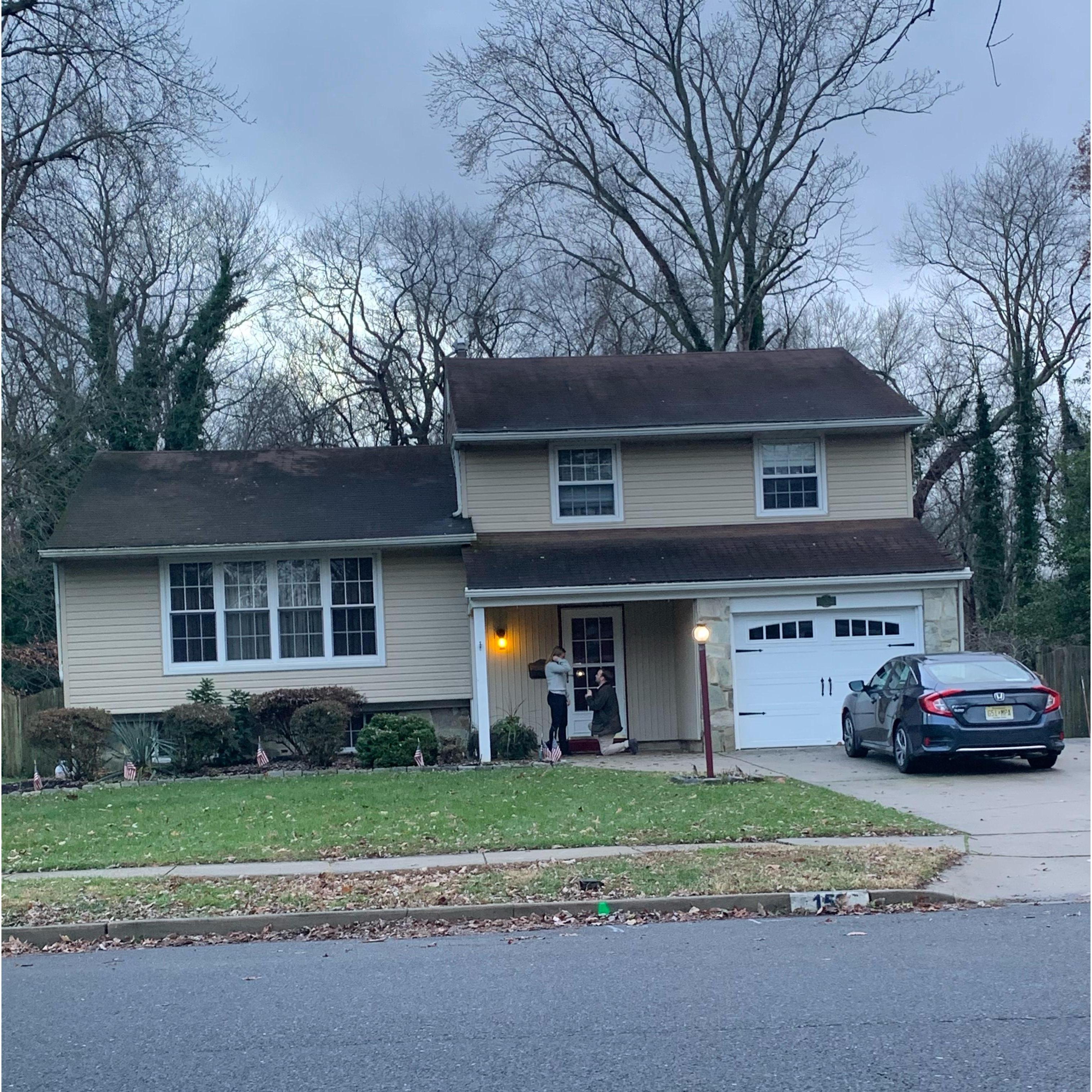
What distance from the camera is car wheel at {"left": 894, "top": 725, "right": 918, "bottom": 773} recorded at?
15.1 meters

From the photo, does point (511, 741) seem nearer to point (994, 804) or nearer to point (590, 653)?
point (590, 653)

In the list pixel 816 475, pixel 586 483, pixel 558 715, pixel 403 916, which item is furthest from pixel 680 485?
pixel 403 916

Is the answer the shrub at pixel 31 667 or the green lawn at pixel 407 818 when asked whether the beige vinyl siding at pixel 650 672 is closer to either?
the green lawn at pixel 407 818

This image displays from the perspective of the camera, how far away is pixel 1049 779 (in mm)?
14375

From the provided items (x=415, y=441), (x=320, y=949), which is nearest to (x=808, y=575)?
(x=320, y=949)

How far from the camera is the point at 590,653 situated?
21297mm

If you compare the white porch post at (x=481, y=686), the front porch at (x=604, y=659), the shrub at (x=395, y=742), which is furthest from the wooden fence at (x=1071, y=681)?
the shrub at (x=395, y=742)

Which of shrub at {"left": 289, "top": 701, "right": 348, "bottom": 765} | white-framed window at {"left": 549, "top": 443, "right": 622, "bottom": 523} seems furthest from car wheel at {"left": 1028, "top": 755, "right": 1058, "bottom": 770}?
shrub at {"left": 289, "top": 701, "right": 348, "bottom": 765}

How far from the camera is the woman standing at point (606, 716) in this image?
66.4 feet

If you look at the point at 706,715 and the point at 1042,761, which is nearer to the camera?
the point at 706,715

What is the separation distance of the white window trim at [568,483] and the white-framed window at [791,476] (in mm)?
2336

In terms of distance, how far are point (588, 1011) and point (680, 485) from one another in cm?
1547

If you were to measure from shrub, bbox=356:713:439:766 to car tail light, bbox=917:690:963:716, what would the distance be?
7307 millimetres

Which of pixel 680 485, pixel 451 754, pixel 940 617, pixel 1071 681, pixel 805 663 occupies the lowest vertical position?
pixel 451 754
